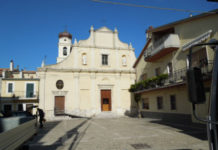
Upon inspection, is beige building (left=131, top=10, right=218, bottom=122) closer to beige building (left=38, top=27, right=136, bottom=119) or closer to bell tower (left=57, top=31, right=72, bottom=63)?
beige building (left=38, top=27, right=136, bottom=119)

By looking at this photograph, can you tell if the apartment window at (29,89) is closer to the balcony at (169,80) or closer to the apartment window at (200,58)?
the balcony at (169,80)

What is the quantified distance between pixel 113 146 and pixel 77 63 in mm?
19486

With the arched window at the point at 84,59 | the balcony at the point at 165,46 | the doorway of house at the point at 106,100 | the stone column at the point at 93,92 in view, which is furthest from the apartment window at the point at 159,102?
the arched window at the point at 84,59

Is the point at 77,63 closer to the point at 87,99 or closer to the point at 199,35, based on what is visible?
the point at 87,99

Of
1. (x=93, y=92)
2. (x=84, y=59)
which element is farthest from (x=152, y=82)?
(x=84, y=59)

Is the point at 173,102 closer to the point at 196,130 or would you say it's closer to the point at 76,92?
the point at 196,130

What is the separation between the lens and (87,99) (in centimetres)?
2489

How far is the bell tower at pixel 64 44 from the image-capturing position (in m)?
48.6

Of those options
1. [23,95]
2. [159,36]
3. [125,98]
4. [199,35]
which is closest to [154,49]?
[159,36]

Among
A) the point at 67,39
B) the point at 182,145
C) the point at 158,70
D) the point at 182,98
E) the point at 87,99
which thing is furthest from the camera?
the point at 67,39

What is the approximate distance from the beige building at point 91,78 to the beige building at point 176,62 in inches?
245

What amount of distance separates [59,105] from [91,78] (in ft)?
19.3

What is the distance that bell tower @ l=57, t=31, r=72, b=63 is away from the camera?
160 feet

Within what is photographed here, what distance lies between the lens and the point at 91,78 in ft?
84.0
